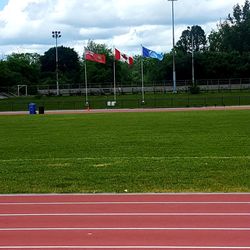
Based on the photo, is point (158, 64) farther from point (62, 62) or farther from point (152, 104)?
point (152, 104)

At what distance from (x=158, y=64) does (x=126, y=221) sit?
378 feet

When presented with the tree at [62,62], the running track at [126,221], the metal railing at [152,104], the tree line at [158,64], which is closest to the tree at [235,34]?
the tree line at [158,64]

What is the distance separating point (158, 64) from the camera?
122 metres

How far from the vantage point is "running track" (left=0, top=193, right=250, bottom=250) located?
23.4ft

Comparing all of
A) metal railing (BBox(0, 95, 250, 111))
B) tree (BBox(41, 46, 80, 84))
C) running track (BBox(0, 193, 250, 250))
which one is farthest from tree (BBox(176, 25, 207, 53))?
running track (BBox(0, 193, 250, 250))

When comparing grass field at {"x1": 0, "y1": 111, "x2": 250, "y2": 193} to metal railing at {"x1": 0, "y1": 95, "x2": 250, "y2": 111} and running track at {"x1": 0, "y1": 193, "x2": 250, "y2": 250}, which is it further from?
metal railing at {"x1": 0, "y1": 95, "x2": 250, "y2": 111}

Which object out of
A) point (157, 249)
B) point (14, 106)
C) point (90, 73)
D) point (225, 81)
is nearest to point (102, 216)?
point (157, 249)

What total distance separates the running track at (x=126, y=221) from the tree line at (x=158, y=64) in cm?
10316

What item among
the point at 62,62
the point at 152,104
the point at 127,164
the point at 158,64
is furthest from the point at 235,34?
the point at 127,164

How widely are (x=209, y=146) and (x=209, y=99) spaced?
5818cm

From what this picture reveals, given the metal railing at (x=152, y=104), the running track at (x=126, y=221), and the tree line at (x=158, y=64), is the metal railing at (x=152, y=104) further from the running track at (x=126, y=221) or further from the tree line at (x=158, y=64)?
the running track at (x=126, y=221)

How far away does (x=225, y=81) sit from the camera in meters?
A: 108

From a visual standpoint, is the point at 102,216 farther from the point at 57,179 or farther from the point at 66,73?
the point at 66,73

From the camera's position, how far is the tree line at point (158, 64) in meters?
115
